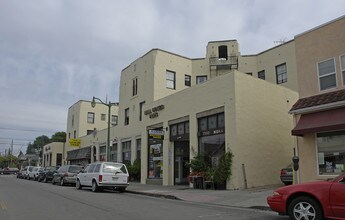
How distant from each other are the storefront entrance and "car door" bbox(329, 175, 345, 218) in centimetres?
1769

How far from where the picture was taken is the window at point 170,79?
32.5m

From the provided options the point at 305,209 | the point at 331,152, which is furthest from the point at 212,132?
the point at 305,209

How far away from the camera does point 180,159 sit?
25828 millimetres

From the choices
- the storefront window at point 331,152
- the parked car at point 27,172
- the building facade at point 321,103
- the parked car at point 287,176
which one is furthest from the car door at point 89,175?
the parked car at point 27,172

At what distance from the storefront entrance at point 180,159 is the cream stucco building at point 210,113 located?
2.8 inches

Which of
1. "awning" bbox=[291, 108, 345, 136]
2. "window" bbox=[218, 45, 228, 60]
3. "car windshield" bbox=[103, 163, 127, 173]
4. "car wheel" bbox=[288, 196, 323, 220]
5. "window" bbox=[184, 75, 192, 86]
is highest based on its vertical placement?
"window" bbox=[218, 45, 228, 60]

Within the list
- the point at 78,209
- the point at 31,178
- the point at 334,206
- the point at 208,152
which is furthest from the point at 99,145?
the point at 334,206

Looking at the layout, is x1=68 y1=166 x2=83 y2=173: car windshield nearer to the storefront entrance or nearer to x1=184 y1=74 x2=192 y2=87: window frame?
the storefront entrance

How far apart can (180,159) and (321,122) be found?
41.7 feet

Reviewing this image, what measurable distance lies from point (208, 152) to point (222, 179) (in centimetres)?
259

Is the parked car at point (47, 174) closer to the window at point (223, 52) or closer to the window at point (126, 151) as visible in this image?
the window at point (126, 151)

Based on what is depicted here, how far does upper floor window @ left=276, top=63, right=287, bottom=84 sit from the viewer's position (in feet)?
97.9

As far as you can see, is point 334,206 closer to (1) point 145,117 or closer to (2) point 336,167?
(2) point 336,167

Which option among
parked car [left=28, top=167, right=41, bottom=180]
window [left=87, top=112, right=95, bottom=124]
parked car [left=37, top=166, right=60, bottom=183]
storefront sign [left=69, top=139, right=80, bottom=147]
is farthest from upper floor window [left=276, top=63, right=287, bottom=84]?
window [left=87, top=112, right=95, bottom=124]
